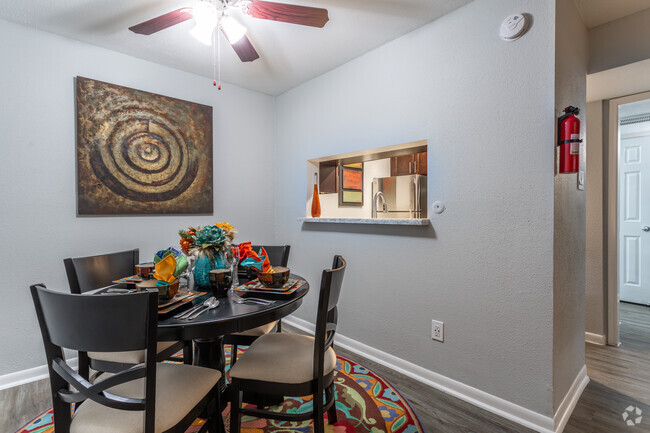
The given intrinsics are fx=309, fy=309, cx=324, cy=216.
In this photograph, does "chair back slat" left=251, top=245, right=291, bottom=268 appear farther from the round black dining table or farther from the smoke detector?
the smoke detector

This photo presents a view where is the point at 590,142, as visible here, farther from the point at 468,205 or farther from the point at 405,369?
the point at 405,369

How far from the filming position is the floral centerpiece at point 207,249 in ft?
5.04

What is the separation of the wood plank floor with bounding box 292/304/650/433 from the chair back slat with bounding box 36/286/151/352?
4.87ft

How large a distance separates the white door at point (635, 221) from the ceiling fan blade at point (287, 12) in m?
4.14

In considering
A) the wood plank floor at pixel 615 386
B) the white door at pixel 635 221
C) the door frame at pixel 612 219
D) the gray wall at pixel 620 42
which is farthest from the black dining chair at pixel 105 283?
the white door at pixel 635 221

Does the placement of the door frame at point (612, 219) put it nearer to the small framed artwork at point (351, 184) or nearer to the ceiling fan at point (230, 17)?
the small framed artwork at point (351, 184)

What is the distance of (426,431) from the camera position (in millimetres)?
1559

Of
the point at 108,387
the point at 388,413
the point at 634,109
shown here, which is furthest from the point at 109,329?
the point at 634,109

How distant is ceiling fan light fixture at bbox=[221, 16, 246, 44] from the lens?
63.1 inches

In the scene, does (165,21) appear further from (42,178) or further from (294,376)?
(294,376)

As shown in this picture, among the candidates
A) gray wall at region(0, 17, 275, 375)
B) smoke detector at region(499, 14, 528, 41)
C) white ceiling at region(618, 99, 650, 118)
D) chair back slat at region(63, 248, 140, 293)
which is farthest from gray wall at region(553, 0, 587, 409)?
gray wall at region(0, 17, 275, 375)

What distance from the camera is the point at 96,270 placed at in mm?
1763

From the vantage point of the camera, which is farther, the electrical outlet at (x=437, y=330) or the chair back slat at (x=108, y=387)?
the electrical outlet at (x=437, y=330)

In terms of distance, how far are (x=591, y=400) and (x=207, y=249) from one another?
237 centimetres
